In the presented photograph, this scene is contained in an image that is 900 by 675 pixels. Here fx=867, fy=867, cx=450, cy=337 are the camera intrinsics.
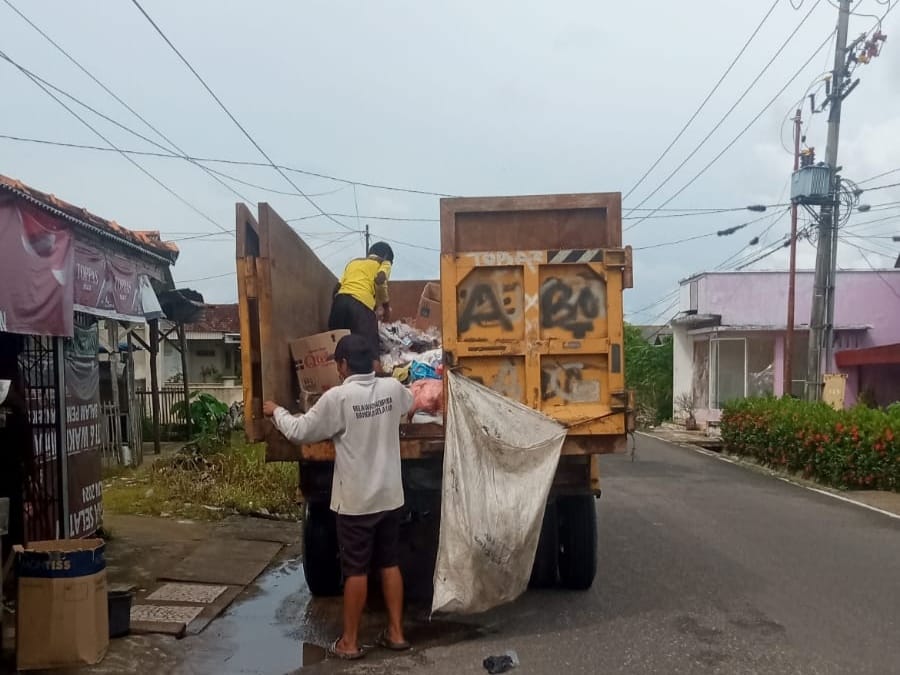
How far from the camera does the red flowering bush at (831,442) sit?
13.0 m

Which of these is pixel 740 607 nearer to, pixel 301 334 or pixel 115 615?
pixel 301 334

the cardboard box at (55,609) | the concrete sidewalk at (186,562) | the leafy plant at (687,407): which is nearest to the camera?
the cardboard box at (55,609)

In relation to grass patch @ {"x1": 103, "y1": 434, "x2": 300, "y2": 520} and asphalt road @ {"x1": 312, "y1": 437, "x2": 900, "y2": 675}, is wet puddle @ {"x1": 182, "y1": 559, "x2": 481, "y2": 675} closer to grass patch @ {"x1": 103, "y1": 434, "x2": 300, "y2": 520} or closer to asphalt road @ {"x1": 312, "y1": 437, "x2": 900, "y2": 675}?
asphalt road @ {"x1": 312, "y1": 437, "x2": 900, "y2": 675}

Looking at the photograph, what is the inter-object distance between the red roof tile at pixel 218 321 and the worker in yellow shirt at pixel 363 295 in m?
23.3

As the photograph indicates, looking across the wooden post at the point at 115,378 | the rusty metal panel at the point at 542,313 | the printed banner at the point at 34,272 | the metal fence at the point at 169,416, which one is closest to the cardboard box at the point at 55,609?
the printed banner at the point at 34,272

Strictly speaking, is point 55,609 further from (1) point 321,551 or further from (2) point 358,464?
(1) point 321,551

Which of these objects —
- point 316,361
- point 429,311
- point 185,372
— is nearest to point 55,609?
point 316,361

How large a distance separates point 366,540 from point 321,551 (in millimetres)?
1324

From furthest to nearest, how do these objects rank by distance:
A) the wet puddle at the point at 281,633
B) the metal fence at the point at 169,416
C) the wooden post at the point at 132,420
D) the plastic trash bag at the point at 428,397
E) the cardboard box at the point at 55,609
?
the metal fence at the point at 169,416, the wooden post at the point at 132,420, the plastic trash bag at the point at 428,397, the wet puddle at the point at 281,633, the cardboard box at the point at 55,609

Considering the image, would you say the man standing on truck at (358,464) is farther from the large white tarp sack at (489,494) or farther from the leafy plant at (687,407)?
the leafy plant at (687,407)

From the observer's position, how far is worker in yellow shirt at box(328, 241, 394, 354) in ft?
22.3

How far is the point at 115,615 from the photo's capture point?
5445 millimetres

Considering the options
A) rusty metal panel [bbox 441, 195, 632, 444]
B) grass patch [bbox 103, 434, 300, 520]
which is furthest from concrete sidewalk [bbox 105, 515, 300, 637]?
rusty metal panel [bbox 441, 195, 632, 444]

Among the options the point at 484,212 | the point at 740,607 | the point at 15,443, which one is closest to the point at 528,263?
the point at 484,212
